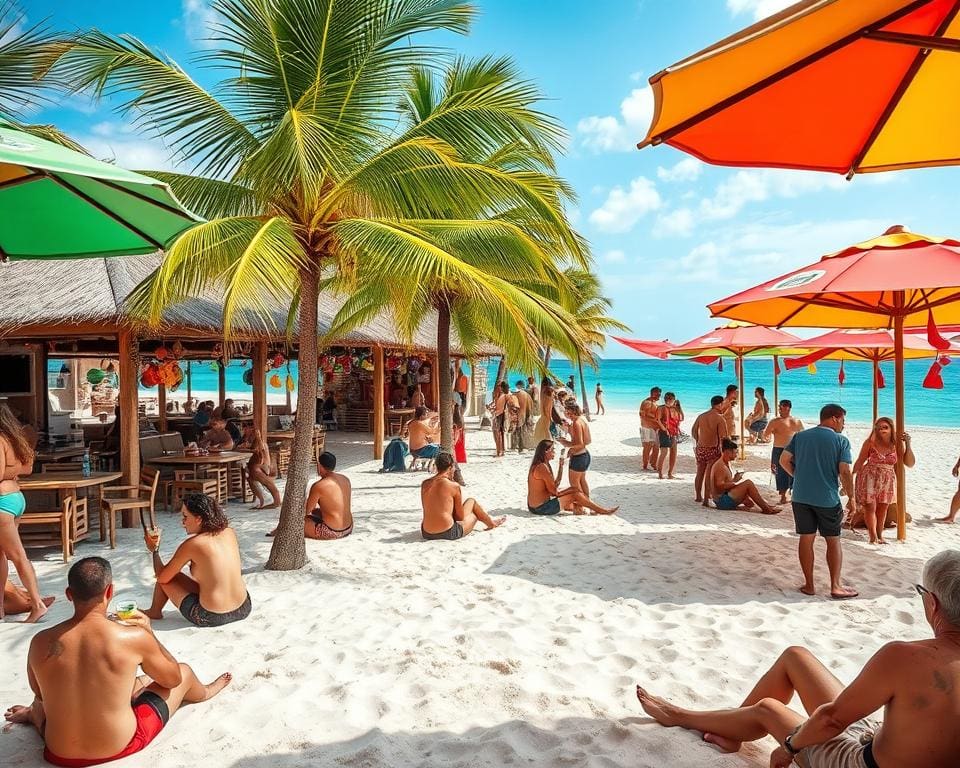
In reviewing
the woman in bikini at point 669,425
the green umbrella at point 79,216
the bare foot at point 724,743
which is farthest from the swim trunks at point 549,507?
the green umbrella at point 79,216

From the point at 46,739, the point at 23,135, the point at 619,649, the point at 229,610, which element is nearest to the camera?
the point at 23,135

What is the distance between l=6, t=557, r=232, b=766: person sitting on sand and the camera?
2.50 meters

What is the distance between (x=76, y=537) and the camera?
6.14m

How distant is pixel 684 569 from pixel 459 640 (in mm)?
2484

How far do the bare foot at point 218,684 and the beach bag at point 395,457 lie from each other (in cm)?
789

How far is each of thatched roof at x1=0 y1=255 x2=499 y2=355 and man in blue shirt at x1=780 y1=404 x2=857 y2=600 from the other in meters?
6.22

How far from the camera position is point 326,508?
21.7 feet

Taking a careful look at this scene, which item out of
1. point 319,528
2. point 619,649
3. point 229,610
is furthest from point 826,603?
point 319,528

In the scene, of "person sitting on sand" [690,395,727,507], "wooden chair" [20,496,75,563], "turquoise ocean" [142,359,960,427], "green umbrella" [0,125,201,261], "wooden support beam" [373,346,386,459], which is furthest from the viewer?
"turquoise ocean" [142,359,960,427]

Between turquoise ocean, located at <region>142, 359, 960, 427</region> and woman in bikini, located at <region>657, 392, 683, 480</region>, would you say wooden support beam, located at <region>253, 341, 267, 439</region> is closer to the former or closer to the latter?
woman in bikini, located at <region>657, 392, 683, 480</region>

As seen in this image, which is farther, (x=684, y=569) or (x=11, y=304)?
(x=11, y=304)

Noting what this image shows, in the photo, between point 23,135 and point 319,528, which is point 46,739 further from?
point 319,528

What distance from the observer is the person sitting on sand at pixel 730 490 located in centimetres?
786

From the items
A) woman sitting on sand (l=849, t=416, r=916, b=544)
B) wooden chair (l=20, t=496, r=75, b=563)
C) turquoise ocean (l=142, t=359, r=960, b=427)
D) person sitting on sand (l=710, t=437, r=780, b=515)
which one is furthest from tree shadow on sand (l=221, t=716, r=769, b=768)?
turquoise ocean (l=142, t=359, r=960, b=427)
